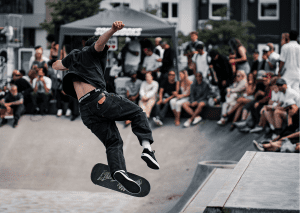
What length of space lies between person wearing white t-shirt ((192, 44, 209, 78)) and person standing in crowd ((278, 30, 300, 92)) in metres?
2.15

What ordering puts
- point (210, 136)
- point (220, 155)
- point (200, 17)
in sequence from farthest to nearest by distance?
point (200, 17) < point (210, 136) < point (220, 155)

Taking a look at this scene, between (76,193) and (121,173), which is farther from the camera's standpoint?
(76,193)

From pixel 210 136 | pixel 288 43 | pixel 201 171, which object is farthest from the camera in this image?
pixel 210 136

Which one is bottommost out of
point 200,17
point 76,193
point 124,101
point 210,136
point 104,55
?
point 76,193

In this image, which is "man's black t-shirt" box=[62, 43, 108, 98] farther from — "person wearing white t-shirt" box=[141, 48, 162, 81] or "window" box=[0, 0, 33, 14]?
"window" box=[0, 0, 33, 14]

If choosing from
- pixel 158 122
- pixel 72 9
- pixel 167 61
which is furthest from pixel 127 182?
pixel 72 9

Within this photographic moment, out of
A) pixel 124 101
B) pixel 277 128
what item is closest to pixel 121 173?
pixel 124 101

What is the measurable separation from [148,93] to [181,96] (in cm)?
78

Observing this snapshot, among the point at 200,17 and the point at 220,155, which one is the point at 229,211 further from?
the point at 200,17

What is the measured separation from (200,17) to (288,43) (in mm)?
21525

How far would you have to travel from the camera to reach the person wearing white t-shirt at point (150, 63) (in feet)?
36.3

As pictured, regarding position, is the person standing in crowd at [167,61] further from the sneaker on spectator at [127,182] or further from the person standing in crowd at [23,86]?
the sneaker on spectator at [127,182]

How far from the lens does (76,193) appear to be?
808 centimetres

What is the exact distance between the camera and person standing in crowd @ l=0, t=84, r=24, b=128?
35.9 feet
